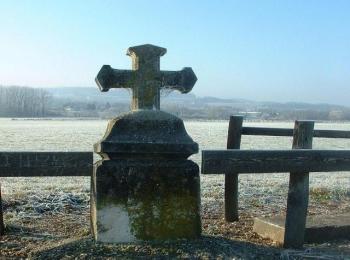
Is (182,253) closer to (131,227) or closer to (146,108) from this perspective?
(131,227)

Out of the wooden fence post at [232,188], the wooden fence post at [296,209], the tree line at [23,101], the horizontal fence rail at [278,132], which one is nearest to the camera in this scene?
the wooden fence post at [296,209]

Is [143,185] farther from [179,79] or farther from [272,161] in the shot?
[272,161]

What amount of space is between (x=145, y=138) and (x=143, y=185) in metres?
0.41

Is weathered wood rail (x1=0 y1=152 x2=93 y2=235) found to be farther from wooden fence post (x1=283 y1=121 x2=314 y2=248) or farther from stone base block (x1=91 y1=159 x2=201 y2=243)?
wooden fence post (x1=283 y1=121 x2=314 y2=248)

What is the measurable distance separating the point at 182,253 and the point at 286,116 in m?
108

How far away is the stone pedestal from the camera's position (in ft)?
14.7

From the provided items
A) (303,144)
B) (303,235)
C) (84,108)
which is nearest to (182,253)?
(303,235)

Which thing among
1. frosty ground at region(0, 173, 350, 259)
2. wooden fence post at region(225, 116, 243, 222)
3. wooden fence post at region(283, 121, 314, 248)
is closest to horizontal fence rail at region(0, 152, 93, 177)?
frosty ground at region(0, 173, 350, 259)

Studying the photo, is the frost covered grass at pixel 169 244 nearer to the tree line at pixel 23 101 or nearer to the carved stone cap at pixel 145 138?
the carved stone cap at pixel 145 138

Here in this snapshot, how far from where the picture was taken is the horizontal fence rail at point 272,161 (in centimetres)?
459

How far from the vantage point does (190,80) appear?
4.88 metres

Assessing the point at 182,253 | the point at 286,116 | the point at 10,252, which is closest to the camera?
the point at 182,253

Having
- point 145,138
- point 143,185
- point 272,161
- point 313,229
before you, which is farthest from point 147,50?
point 313,229

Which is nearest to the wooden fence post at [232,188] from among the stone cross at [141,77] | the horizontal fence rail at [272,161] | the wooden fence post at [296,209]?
the wooden fence post at [296,209]
